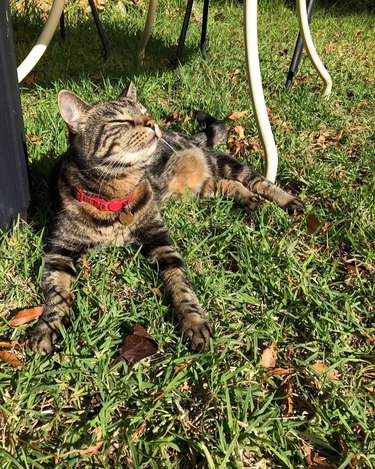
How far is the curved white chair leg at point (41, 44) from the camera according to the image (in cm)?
255

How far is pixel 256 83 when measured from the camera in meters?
2.37

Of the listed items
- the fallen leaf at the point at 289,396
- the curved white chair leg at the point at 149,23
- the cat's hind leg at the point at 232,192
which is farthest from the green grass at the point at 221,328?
the curved white chair leg at the point at 149,23

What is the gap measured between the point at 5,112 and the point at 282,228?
4.82 feet

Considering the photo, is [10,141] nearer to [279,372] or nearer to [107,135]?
[107,135]

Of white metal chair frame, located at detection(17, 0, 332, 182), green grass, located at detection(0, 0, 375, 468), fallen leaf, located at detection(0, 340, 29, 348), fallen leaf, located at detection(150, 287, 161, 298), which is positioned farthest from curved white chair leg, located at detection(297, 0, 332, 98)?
fallen leaf, located at detection(0, 340, 29, 348)

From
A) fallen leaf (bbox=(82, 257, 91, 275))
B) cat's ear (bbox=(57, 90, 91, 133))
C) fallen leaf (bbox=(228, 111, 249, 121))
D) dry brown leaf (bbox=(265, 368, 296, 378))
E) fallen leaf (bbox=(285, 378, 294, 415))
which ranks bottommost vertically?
fallen leaf (bbox=(285, 378, 294, 415))

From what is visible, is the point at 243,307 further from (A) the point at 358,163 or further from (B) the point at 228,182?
(A) the point at 358,163

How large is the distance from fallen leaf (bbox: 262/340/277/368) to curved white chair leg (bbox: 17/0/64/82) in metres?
2.02

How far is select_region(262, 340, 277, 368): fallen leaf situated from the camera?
5.30 feet

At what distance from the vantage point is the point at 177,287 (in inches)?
73.5

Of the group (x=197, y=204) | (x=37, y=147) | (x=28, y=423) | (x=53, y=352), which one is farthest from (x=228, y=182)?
(x=28, y=423)

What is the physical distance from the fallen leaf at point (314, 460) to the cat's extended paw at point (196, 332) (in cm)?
48

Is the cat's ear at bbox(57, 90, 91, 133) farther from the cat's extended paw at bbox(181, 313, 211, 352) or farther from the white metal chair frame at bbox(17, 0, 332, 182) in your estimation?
the cat's extended paw at bbox(181, 313, 211, 352)

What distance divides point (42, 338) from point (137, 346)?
14.3 inches
